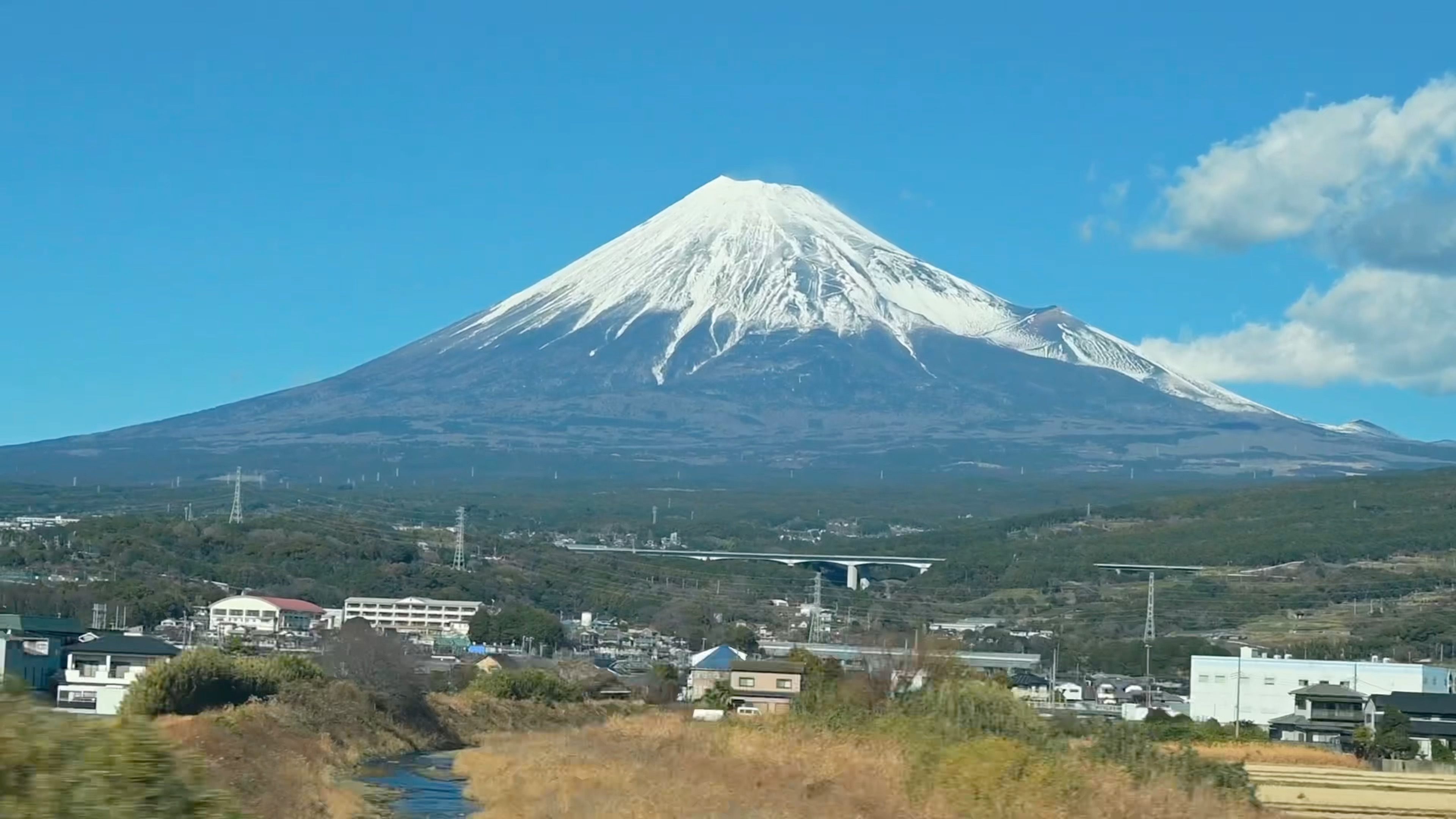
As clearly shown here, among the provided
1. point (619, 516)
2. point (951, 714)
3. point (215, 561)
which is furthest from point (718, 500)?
point (951, 714)

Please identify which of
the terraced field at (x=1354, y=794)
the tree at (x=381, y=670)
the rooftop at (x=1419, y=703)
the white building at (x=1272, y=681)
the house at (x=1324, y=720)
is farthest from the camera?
the white building at (x=1272, y=681)

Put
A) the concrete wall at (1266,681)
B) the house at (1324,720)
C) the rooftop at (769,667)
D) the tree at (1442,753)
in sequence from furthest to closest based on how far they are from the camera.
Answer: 1. the concrete wall at (1266,681)
2. the rooftop at (769,667)
3. the house at (1324,720)
4. the tree at (1442,753)

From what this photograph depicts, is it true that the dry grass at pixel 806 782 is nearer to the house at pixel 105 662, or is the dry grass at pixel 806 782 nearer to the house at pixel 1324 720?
the house at pixel 105 662

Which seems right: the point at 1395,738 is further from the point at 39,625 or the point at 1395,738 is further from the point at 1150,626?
the point at 1150,626

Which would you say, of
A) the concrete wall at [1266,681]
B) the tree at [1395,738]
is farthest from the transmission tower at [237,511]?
the tree at [1395,738]

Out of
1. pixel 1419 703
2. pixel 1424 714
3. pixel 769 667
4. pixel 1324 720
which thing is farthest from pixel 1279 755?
pixel 769 667

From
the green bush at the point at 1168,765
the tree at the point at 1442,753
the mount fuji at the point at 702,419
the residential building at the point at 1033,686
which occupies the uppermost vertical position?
the mount fuji at the point at 702,419

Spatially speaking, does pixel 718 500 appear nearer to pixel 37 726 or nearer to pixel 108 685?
pixel 108 685
